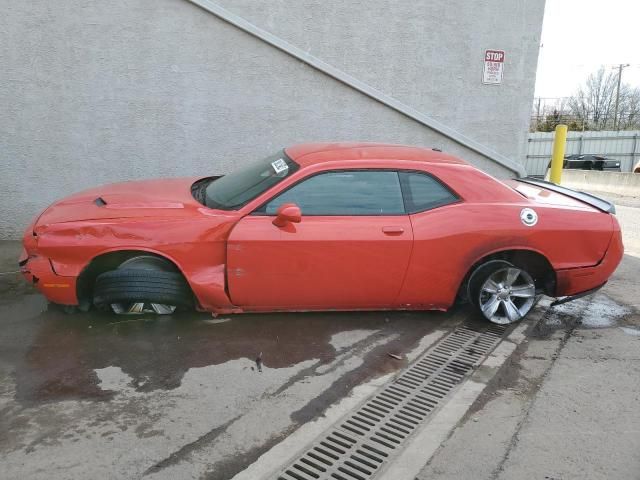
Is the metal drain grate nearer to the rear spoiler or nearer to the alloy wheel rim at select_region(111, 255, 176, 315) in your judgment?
the rear spoiler

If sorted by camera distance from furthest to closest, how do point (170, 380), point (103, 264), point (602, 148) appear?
point (602, 148) → point (103, 264) → point (170, 380)

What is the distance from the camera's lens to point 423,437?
113 inches

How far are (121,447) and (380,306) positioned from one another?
2.26m

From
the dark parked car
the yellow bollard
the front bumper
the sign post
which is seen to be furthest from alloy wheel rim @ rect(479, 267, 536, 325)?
the dark parked car

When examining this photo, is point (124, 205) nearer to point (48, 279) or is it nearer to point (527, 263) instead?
point (48, 279)

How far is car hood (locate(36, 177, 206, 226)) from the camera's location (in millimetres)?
3938

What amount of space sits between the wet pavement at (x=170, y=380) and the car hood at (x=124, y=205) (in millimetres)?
877

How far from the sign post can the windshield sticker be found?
4.21m

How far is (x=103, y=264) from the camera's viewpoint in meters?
3.99

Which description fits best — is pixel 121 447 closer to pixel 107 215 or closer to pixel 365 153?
pixel 107 215

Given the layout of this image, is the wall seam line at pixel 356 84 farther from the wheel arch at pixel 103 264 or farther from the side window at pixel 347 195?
the wheel arch at pixel 103 264

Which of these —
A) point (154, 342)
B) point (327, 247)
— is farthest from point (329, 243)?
point (154, 342)

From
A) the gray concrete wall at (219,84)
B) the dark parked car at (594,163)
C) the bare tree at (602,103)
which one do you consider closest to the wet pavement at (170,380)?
the gray concrete wall at (219,84)

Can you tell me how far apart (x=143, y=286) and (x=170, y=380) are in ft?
2.74
